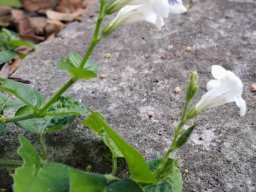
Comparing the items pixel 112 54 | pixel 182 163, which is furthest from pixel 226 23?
pixel 182 163

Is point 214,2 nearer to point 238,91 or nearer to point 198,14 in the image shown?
point 198,14

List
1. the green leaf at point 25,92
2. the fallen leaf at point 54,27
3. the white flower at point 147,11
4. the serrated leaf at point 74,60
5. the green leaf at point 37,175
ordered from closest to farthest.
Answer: the green leaf at point 37,175 → the white flower at point 147,11 → the serrated leaf at point 74,60 → the green leaf at point 25,92 → the fallen leaf at point 54,27

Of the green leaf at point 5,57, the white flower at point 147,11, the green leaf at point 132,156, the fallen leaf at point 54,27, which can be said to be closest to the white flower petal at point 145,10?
the white flower at point 147,11

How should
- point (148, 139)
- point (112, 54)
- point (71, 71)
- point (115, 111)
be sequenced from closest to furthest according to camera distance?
point (71, 71) < point (148, 139) < point (115, 111) < point (112, 54)

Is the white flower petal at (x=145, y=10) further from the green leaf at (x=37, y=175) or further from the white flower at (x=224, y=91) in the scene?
the green leaf at (x=37, y=175)

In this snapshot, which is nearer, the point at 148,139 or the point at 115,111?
the point at 148,139
